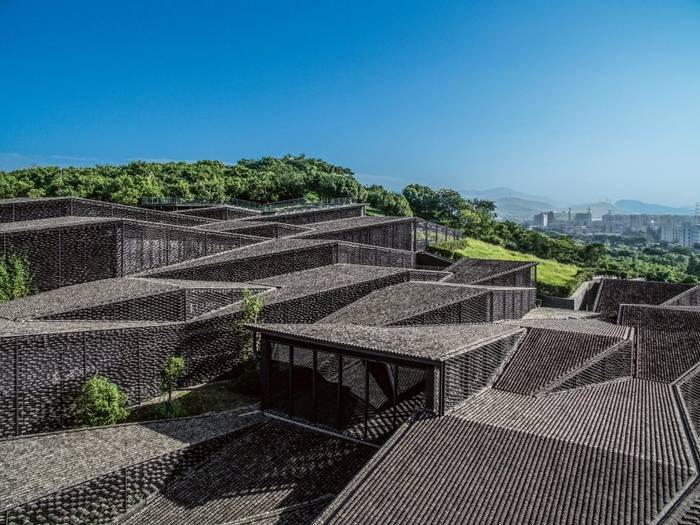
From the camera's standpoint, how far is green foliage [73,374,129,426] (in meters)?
13.0

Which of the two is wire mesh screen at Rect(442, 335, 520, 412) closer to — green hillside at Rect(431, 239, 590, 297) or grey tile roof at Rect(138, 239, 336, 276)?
grey tile roof at Rect(138, 239, 336, 276)

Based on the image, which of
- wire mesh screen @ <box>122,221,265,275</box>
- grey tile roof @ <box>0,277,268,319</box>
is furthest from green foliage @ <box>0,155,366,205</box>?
grey tile roof @ <box>0,277,268,319</box>

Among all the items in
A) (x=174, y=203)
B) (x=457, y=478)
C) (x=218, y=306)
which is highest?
(x=174, y=203)

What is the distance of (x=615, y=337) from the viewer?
50.6 ft

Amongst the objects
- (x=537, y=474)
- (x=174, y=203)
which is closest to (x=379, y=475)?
(x=537, y=474)

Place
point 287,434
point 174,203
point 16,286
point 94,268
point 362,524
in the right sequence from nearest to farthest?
point 362,524
point 287,434
point 16,286
point 94,268
point 174,203

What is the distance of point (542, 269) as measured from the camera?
141 feet

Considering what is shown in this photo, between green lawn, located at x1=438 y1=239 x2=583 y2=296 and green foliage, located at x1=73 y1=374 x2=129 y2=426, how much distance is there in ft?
90.3

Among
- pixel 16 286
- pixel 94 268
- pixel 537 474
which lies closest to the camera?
pixel 537 474

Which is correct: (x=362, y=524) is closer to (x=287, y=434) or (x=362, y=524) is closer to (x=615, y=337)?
(x=287, y=434)

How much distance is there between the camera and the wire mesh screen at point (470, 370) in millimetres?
11398

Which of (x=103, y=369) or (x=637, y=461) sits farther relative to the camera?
(x=103, y=369)

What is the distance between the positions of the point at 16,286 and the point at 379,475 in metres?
14.8

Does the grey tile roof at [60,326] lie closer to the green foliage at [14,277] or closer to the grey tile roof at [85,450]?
the grey tile roof at [85,450]
